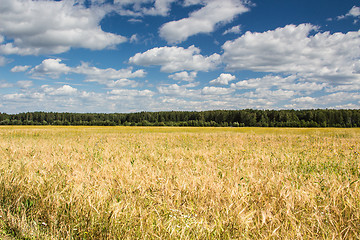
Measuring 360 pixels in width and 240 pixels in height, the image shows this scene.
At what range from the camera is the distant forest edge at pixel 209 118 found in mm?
94688

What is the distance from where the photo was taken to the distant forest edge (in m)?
94.7

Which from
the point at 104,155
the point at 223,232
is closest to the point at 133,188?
the point at 223,232

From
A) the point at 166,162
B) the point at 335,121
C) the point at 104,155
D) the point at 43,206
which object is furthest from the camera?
the point at 335,121

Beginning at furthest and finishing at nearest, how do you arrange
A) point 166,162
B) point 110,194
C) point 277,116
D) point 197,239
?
point 277,116 → point 166,162 → point 110,194 → point 197,239

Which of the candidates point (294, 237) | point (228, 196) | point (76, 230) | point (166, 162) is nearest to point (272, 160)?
point (166, 162)

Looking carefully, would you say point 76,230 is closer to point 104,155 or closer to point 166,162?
point 166,162

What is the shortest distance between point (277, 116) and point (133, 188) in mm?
112356

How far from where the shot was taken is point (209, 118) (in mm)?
119562

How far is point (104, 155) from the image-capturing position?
795 centimetres

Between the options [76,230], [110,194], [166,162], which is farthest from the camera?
[166,162]

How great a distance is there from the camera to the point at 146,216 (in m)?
3.00

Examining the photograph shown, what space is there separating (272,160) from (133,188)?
485cm

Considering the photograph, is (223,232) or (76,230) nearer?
(223,232)

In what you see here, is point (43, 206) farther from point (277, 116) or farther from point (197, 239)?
point (277, 116)
